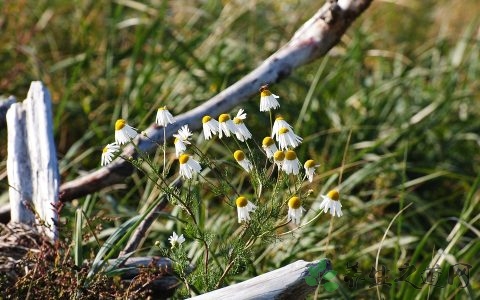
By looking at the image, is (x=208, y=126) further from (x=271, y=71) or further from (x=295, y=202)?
(x=271, y=71)

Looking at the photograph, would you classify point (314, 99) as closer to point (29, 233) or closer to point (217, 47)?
point (217, 47)

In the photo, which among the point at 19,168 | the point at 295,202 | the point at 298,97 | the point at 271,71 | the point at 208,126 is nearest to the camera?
the point at 295,202

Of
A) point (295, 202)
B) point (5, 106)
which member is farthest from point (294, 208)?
point (5, 106)

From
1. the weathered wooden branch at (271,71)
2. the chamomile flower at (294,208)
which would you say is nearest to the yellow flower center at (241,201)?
the chamomile flower at (294,208)

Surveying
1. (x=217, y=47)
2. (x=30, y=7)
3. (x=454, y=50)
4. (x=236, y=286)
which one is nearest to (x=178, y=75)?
(x=217, y=47)

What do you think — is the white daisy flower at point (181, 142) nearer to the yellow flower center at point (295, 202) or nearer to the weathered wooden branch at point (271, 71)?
the yellow flower center at point (295, 202)
